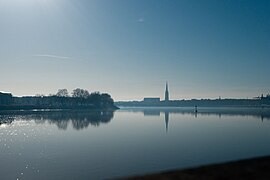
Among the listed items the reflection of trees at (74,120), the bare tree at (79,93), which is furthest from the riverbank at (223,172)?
the bare tree at (79,93)

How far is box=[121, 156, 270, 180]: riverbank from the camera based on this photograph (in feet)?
29.8

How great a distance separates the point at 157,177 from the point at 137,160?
9934mm

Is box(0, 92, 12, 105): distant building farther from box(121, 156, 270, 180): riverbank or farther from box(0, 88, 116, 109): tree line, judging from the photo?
box(121, 156, 270, 180): riverbank

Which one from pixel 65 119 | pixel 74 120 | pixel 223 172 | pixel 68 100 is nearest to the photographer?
pixel 223 172

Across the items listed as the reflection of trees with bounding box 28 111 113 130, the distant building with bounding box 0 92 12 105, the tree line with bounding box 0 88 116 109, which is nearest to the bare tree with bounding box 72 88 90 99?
the tree line with bounding box 0 88 116 109

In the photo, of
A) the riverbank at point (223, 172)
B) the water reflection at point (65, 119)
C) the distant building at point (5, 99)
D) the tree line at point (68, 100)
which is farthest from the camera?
the tree line at point (68, 100)

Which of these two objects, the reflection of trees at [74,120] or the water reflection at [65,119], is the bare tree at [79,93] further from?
the reflection of trees at [74,120]

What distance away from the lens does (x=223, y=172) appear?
9.88 m

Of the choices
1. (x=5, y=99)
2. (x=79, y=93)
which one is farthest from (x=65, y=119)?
(x=79, y=93)

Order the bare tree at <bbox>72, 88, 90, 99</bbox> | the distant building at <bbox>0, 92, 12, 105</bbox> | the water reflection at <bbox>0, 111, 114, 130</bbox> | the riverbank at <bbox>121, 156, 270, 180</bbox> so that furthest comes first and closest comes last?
the bare tree at <bbox>72, 88, 90, 99</bbox> → the distant building at <bbox>0, 92, 12, 105</bbox> → the water reflection at <bbox>0, 111, 114, 130</bbox> → the riverbank at <bbox>121, 156, 270, 180</bbox>

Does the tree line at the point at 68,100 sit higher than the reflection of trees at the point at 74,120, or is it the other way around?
the tree line at the point at 68,100

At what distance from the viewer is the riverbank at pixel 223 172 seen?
908 centimetres

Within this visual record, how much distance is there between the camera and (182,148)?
2330cm

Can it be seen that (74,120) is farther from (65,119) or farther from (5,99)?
(5,99)
